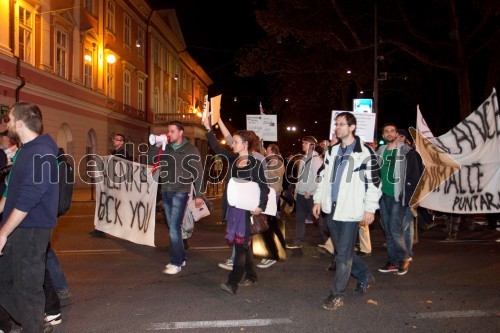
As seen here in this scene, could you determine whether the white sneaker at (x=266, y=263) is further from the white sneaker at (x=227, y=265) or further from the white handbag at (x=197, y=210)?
the white handbag at (x=197, y=210)

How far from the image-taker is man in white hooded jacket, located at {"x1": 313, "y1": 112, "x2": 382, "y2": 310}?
505 cm

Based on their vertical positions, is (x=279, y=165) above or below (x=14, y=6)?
below

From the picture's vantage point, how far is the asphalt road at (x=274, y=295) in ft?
15.0

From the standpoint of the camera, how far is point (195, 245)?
8.80 metres

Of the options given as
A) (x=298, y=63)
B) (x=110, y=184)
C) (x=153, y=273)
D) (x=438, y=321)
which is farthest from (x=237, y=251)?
(x=298, y=63)

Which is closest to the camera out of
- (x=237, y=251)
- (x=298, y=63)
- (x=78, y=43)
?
(x=237, y=251)

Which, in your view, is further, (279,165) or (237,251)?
(279,165)

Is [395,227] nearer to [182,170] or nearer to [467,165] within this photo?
[467,165]

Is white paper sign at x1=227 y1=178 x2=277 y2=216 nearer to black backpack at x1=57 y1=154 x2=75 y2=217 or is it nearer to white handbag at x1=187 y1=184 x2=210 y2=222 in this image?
white handbag at x1=187 y1=184 x2=210 y2=222

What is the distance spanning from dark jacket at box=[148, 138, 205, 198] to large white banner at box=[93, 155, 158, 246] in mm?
766

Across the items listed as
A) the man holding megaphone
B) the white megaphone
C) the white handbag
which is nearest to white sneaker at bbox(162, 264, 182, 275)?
the man holding megaphone

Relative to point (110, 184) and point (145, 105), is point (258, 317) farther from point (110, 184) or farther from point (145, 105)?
point (145, 105)

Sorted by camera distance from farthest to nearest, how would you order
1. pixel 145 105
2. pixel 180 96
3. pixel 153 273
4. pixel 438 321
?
pixel 180 96 < pixel 145 105 < pixel 153 273 < pixel 438 321

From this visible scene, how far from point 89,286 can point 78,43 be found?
21529 mm
